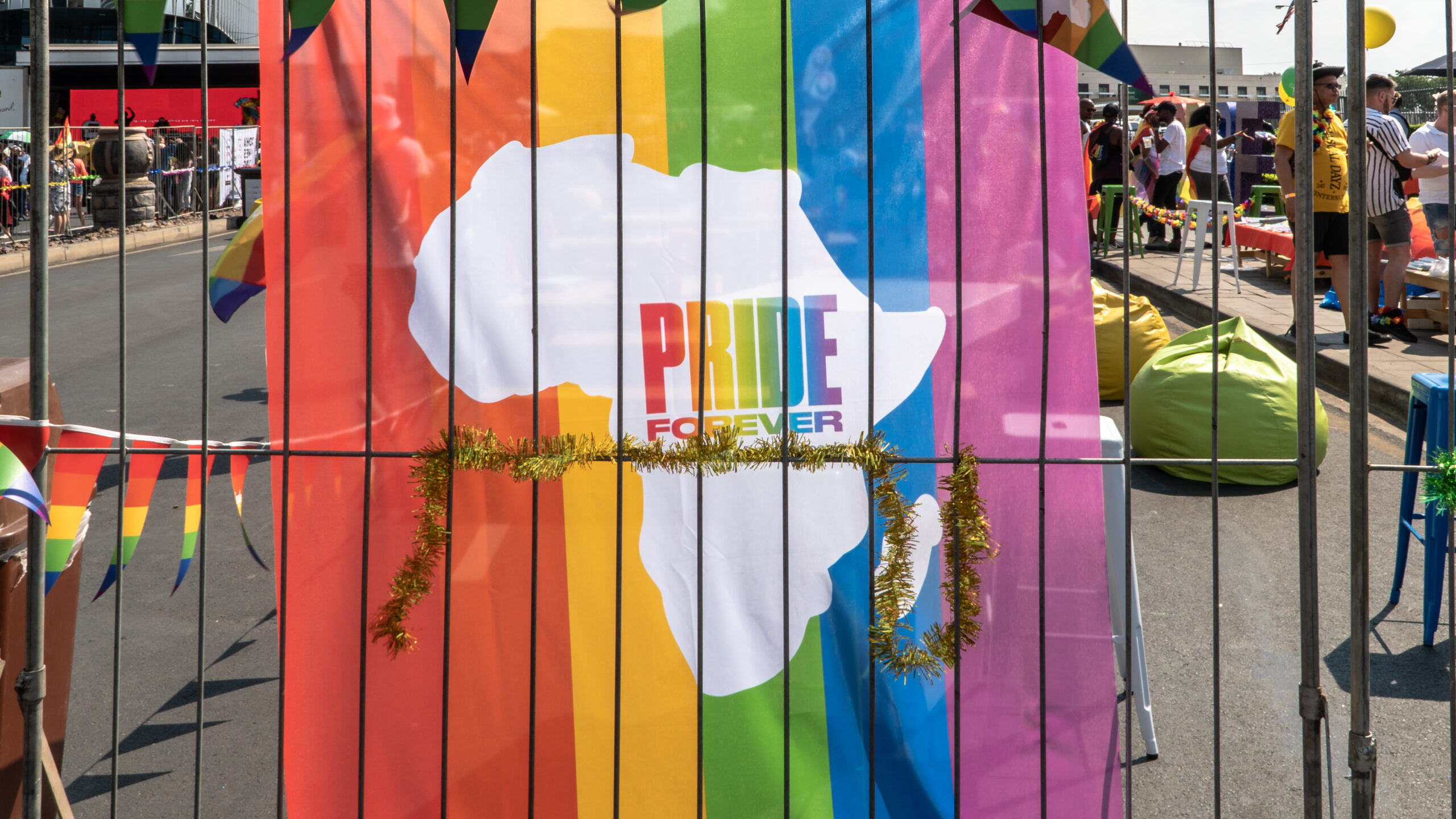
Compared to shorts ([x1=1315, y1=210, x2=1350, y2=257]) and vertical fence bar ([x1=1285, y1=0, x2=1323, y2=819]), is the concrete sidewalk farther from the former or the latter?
vertical fence bar ([x1=1285, y1=0, x2=1323, y2=819])

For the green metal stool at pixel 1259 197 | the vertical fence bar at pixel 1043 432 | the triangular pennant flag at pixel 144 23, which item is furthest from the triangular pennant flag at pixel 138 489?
the green metal stool at pixel 1259 197

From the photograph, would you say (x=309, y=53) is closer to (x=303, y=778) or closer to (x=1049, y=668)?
(x=303, y=778)

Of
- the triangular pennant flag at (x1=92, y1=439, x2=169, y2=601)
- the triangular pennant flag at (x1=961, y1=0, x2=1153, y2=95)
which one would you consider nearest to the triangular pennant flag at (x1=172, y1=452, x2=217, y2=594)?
the triangular pennant flag at (x1=92, y1=439, x2=169, y2=601)

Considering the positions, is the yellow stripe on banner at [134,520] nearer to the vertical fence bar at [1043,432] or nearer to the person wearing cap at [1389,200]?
the vertical fence bar at [1043,432]

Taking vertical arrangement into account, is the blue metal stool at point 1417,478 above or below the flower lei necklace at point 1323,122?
below

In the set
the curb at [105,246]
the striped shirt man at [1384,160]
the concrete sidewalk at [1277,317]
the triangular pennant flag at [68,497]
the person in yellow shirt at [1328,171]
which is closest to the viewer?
the triangular pennant flag at [68,497]

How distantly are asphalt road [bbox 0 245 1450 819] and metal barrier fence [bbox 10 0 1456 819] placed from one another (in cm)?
121

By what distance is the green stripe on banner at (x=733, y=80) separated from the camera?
2.51 meters

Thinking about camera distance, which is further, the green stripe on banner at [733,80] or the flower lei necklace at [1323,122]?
the flower lei necklace at [1323,122]

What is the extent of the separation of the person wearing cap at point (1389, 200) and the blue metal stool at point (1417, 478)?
5.10 m

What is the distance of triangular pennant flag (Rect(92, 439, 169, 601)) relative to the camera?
262 centimetres

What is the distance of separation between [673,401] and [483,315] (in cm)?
47

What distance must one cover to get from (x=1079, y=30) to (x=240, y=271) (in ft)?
9.74

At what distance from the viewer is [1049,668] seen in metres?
2.55
